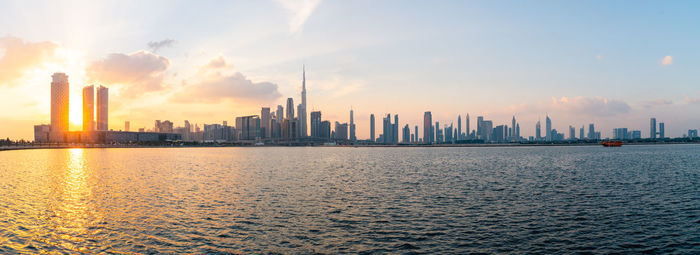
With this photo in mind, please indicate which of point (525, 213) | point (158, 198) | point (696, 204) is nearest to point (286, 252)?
point (525, 213)

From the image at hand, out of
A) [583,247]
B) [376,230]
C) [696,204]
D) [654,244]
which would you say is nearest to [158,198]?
[376,230]

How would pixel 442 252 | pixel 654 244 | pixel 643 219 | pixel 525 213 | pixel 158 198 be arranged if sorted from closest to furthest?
1. pixel 442 252
2. pixel 654 244
3. pixel 643 219
4. pixel 525 213
5. pixel 158 198

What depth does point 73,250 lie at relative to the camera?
85.9 ft

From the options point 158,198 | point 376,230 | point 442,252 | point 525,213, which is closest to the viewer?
point 442,252

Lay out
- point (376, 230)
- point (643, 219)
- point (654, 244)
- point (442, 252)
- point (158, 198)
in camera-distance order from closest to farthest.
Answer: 1. point (442, 252)
2. point (654, 244)
3. point (376, 230)
4. point (643, 219)
5. point (158, 198)

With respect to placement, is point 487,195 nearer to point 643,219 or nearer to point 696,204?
point 643,219

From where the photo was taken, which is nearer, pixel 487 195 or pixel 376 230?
pixel 376 230

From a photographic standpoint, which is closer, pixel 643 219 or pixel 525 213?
pixel 643 219

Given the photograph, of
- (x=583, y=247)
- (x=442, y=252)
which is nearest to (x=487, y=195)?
(x=583, y=247)

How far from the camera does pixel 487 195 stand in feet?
162

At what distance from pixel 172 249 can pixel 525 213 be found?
95.9 ft

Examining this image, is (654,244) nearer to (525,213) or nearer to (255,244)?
(525,213)

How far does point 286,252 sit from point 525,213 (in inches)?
910

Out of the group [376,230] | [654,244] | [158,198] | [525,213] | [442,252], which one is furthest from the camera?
[158,198]
